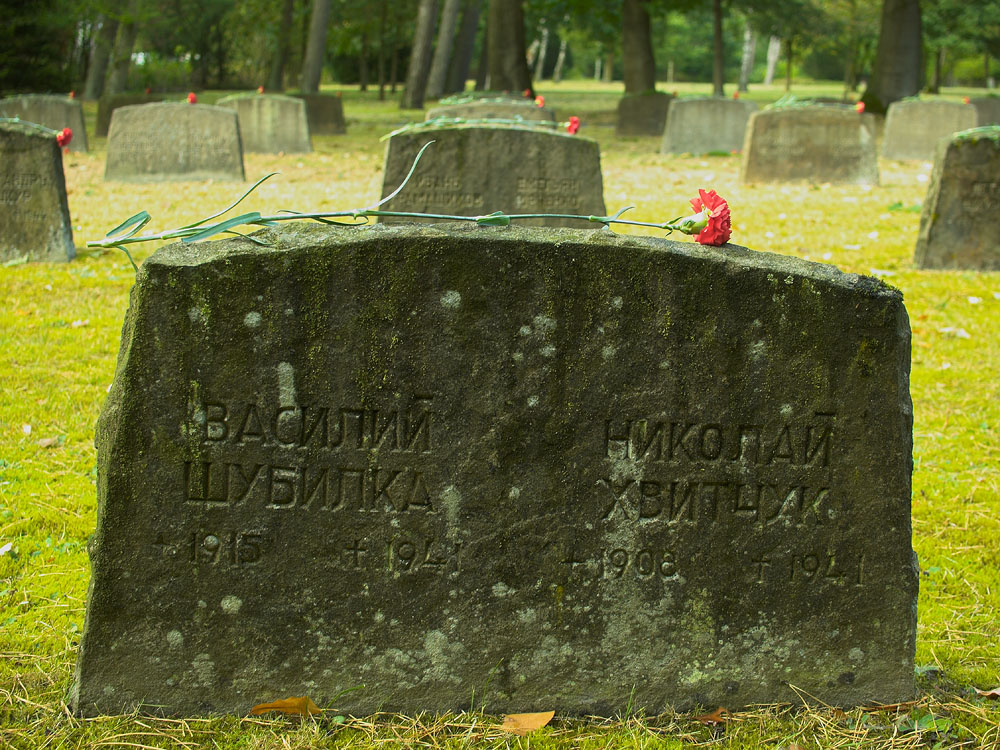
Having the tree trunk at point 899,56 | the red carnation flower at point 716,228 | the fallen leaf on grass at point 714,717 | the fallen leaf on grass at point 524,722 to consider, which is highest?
the tree trunk at point 899,56

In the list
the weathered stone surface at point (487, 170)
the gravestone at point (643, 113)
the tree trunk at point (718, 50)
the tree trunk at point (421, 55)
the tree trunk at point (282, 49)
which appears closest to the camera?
the weathered stone surface at point (487, 170)

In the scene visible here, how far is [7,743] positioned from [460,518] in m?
1.41

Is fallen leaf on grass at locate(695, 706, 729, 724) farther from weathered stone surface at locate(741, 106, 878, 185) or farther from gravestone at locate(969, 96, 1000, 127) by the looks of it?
gravestone at locate(969, 96, 1000, 127)

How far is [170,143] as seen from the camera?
1527cm

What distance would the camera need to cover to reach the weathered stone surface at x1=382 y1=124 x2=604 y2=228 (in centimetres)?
847

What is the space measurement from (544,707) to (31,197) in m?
8.23

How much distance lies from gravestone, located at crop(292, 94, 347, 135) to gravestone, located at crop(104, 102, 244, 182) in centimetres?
948

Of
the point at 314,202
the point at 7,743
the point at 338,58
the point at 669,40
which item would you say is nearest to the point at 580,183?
the point at 314,202

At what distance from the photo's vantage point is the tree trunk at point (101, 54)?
30281mm

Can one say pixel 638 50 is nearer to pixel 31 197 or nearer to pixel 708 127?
pixel 708 127

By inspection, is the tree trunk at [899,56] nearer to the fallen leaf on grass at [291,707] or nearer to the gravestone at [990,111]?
the gravestone at [990,111]

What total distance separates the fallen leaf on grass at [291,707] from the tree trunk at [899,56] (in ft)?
83.1

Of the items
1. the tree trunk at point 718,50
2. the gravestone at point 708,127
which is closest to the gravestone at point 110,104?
the gravestone at point 708,127

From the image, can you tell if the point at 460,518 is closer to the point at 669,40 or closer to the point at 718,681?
the point at 718,681
